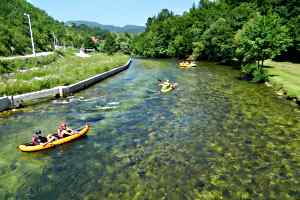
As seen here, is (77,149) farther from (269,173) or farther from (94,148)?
(269,173)

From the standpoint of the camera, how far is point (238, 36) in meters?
55.1

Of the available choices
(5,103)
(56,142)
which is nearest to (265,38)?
(56,142)

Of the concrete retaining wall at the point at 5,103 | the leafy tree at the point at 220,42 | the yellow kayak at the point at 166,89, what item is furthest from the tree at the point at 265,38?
the concrete retaining wall at the point at 5,103

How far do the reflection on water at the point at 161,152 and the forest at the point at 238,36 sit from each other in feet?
34.1

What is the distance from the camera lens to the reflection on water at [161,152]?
15047mm

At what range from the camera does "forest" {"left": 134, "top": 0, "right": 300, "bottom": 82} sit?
3908cm

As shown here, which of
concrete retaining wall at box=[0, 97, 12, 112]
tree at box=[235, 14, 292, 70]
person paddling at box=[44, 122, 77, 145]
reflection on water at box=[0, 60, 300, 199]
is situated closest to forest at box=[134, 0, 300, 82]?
tree at box=[235, 14, 292, 70]

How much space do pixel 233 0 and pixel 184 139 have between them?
8120 cm

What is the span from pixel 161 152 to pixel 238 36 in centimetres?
4251

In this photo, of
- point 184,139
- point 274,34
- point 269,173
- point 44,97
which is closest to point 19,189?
point 184,139

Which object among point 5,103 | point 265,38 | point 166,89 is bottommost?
point 5,103

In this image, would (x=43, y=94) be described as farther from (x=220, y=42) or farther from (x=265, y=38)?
(x=220, y=42)

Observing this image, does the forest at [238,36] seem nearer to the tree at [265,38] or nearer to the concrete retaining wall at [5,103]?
the tree at [265,38]

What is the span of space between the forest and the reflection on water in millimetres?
10390
